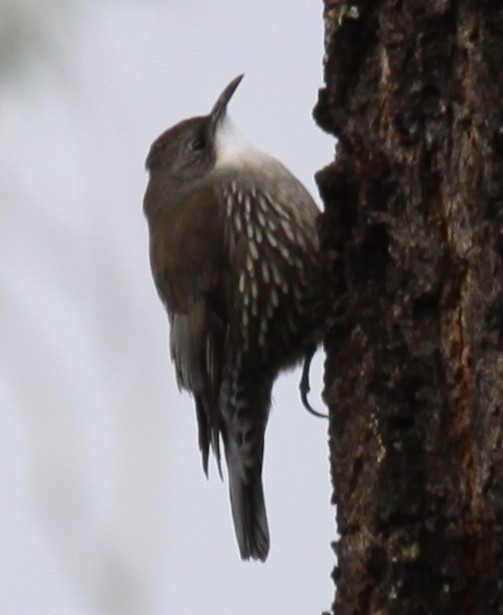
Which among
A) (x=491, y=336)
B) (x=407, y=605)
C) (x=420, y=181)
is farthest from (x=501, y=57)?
(x=407, y=605)

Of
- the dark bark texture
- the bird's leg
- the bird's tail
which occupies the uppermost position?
the dark bark texture

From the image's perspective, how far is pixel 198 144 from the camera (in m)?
5.65

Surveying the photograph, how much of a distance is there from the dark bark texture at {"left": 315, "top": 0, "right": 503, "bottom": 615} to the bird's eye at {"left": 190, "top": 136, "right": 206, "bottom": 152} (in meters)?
2.33

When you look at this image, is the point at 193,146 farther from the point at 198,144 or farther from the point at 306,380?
the point at 306,380

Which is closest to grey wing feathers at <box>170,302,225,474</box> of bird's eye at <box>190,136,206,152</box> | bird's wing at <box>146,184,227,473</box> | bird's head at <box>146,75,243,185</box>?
bird's wing at <box>146,184,227,473</box>

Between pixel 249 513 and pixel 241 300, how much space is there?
2.85 ft

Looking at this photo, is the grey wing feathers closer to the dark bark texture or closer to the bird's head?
the bird's head

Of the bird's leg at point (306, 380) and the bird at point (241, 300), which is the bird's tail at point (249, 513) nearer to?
the bird at point (241, 300)

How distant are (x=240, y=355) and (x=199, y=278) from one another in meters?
0.34

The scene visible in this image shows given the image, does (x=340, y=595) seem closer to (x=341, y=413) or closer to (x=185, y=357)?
(x=341, y=413)

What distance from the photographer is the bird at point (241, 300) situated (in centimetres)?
490

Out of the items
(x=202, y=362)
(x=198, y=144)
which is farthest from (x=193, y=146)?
(x=202, y=362)

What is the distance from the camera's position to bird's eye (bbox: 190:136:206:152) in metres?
5.64

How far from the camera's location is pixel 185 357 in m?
5.16
